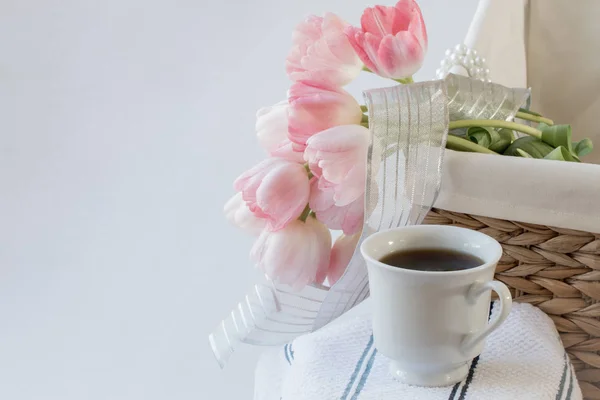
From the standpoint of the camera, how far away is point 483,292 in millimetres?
351

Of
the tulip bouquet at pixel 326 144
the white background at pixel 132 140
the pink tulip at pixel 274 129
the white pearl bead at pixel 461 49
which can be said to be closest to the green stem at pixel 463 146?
the tulip bouquet at pixel 326 144

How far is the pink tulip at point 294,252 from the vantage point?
0.44 metres

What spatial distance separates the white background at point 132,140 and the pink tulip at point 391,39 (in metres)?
0.63

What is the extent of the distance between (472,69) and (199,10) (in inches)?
27.3

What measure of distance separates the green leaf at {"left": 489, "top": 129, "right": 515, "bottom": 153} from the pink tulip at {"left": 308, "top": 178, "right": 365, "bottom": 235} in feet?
0.35

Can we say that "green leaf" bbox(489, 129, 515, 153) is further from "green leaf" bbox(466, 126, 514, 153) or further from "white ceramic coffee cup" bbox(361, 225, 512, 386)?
"white ceramic coffee cup" bbox(361, 225, 512, 386)

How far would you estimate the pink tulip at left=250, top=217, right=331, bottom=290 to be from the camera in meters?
0.44

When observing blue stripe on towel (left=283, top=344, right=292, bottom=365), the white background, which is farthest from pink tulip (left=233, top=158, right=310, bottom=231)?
the white background

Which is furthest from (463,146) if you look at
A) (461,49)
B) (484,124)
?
(461,49)

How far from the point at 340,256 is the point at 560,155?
157 mm

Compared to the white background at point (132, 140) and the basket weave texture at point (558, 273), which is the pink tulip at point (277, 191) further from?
the white background at point (132, 140)

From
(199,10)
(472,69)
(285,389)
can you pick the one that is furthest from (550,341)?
(199,10)

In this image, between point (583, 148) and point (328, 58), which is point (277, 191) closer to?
point (328, 58)

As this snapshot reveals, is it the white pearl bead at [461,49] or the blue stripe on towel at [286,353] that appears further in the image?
the white pearl bead at [461,49]
